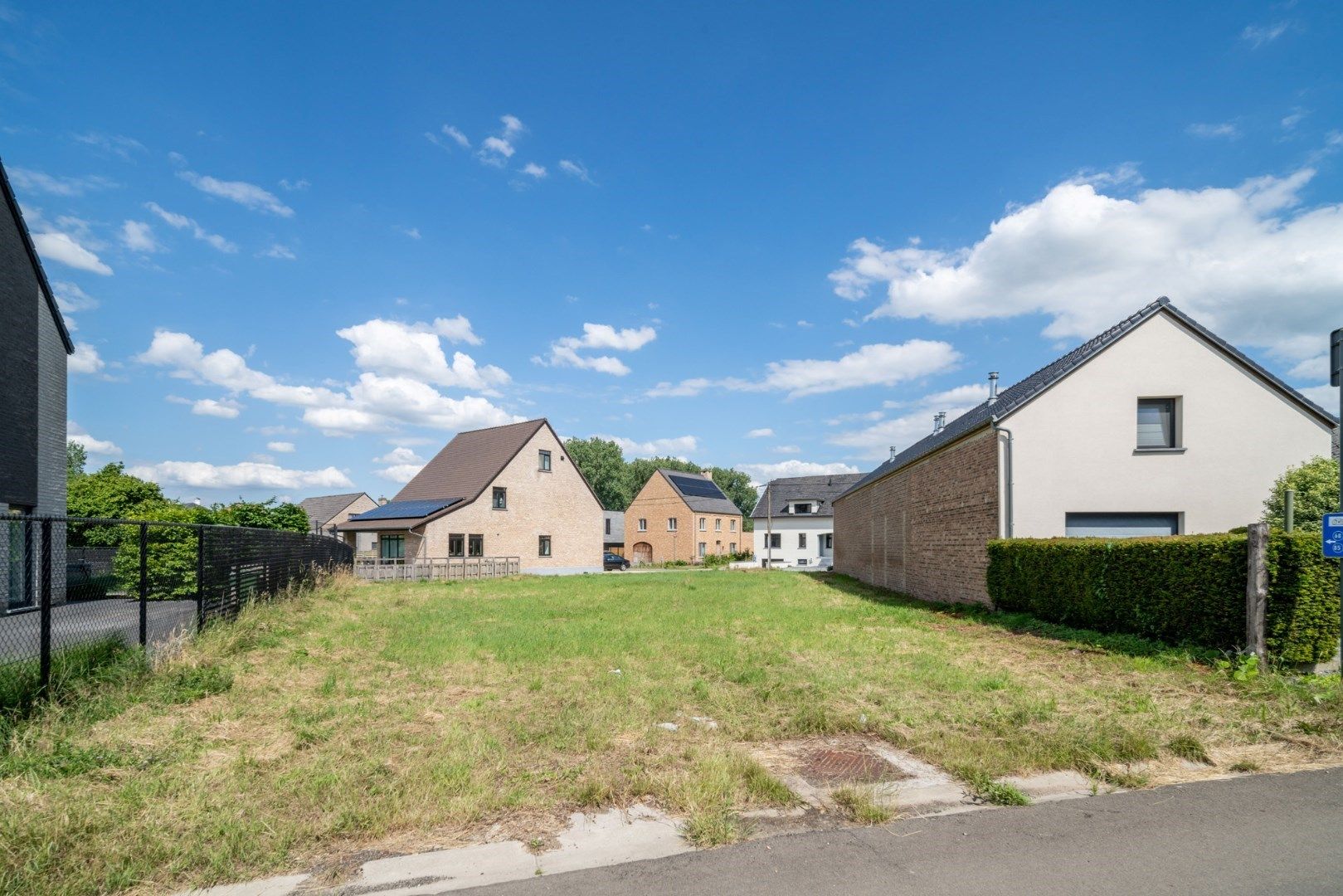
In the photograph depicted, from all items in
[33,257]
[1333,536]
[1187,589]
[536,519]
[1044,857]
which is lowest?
[536,519]

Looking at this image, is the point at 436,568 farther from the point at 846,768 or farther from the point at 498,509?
the point at 846,768

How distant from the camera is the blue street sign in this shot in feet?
24.4

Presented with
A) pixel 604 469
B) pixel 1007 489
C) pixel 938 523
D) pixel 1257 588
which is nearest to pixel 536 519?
pixel 938 523

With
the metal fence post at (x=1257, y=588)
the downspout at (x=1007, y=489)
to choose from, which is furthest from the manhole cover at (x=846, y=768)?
the downspout at (x=1007, y=489)

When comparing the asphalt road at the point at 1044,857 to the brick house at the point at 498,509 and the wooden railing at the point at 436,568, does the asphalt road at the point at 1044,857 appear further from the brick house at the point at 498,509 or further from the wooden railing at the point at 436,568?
the brick house at the point at 498,509

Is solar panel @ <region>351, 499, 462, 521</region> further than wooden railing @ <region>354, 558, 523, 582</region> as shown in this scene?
Yes

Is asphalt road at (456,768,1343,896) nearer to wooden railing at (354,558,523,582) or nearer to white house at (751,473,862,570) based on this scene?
wooden railing at (354,558,523,582)

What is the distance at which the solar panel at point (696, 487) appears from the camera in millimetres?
60562

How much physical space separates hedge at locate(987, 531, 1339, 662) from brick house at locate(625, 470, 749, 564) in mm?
45770

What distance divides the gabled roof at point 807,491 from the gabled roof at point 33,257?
44.1 m

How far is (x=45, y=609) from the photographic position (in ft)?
20.2

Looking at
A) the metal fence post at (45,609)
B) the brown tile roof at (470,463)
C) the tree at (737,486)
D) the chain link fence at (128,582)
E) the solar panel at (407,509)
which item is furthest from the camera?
the tree at (737,486)

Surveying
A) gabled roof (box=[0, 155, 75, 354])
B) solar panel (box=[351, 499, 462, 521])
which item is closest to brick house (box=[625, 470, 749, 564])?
solar panel (box=[351, 499, 462, 521])

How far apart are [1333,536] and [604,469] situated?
7804cm
